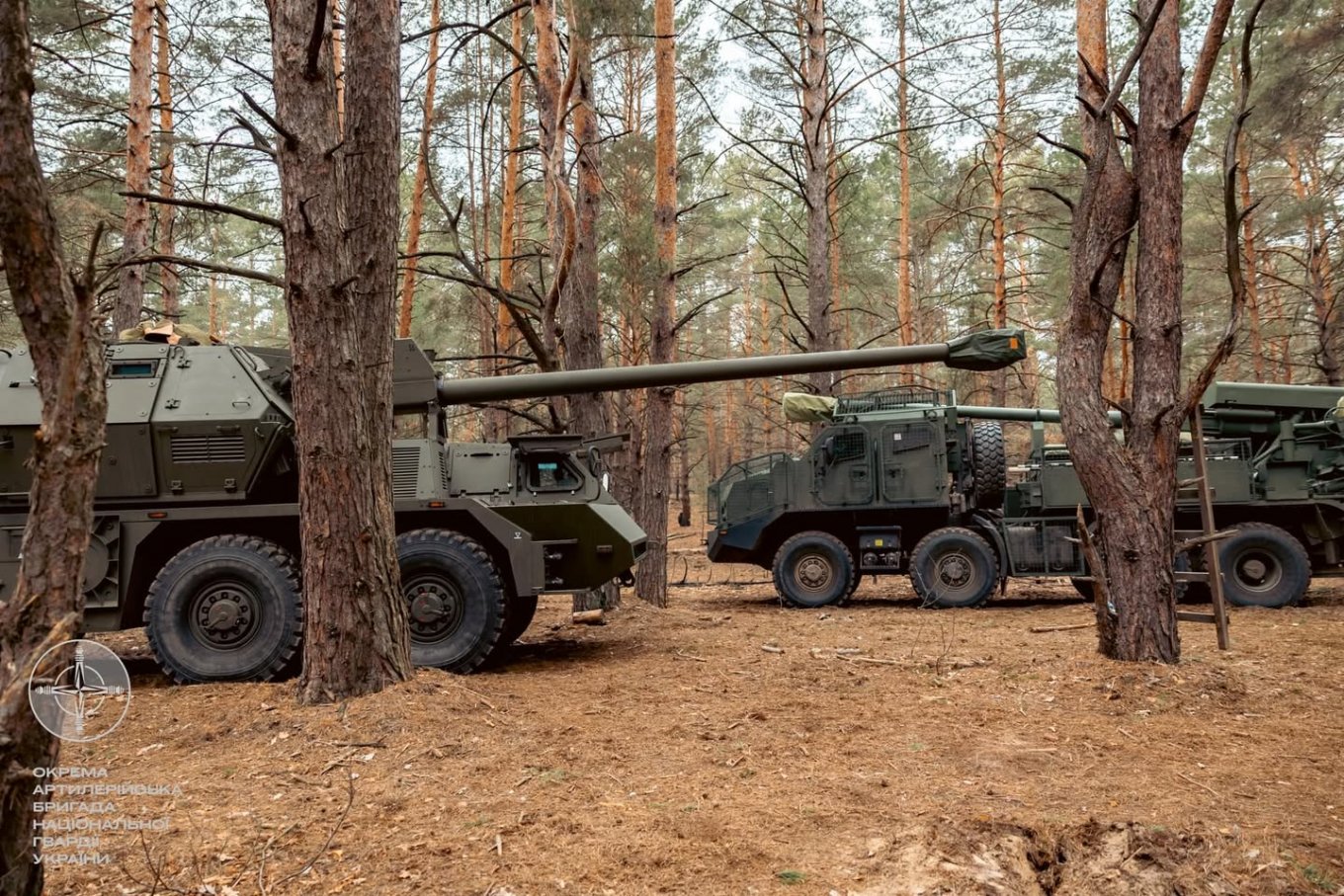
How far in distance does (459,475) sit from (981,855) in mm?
4599

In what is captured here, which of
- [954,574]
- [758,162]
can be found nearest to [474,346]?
[758,162]

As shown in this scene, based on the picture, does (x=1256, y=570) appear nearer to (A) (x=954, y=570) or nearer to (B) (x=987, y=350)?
(A) (x=954, y=570)

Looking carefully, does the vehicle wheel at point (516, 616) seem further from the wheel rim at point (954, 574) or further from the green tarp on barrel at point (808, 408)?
the wheel rim at point (954, 574)

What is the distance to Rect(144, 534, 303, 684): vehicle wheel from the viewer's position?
18.7 feet

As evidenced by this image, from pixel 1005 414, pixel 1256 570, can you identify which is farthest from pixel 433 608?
pixel 1256 570

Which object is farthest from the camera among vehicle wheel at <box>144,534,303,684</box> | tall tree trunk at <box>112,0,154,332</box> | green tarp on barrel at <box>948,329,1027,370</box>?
tall tree trunk at <box>112,0,154,332</box>

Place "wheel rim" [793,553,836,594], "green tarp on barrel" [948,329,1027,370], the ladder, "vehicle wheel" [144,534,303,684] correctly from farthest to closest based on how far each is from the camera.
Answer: "wheel rim" [793,553,836,594], "green tarp on barrel" [948,329,1027,370], "vehicle wheel" [144,534,303,684], the ladder

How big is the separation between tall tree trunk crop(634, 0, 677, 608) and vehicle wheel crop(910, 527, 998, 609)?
3.00 metres

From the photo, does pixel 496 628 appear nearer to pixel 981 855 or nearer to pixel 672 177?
pixel 981 855

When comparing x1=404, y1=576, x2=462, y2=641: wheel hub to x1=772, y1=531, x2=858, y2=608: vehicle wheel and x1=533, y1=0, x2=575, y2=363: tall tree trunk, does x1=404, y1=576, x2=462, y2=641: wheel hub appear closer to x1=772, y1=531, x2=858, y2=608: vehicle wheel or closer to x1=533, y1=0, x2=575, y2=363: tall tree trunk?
A: x1=533, y1=0, x2=575, y2=363: tall tree trunk

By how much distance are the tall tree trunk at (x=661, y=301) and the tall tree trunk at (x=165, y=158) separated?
570 cm

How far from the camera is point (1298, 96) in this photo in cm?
1202

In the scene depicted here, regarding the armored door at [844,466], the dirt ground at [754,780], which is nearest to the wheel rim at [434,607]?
Result: the dirt ground at [754,780]

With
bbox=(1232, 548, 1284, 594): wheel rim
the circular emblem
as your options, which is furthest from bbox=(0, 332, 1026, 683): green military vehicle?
bbox=(1232, 548, 1284, 594): wheel rim
